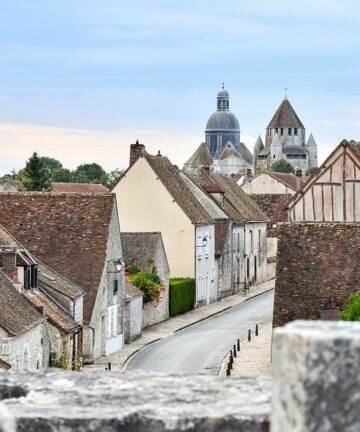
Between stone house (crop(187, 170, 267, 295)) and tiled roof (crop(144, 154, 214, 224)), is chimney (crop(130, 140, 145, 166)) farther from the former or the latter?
stone house (crop(187, 170, 267, 295))

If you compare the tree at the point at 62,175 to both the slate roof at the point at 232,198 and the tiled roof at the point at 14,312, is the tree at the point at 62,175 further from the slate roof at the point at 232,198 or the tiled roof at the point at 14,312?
the tiled roof at the point at 14,312

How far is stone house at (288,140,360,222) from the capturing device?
41.6 m

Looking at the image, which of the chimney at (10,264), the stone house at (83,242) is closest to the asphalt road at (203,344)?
the stone house at (83,242)

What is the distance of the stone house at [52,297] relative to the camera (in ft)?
110

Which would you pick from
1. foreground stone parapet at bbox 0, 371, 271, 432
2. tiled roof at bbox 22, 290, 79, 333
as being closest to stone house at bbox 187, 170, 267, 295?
tiled roof at bbox 22, 290, 79, 333

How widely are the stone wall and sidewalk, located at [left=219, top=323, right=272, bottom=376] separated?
211 cm

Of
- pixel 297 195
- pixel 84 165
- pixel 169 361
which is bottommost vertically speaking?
pixel 169 361

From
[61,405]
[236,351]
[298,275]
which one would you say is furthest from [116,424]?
[236,351]

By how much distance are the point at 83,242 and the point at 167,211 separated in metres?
16.6

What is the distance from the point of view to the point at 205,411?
3752mm

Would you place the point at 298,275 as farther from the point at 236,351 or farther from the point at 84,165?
the point at 84,165

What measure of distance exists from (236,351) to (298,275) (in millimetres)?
7719

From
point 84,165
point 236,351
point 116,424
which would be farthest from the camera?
point 84,165

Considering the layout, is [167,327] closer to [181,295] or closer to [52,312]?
[181,295]
